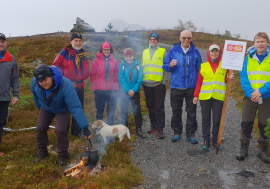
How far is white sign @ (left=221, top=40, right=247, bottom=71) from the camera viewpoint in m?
4.42

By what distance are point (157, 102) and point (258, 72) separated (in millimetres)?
2509

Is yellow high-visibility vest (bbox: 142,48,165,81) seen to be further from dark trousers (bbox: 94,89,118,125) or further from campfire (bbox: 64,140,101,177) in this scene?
campfire (bbox: 64,140,101,177)

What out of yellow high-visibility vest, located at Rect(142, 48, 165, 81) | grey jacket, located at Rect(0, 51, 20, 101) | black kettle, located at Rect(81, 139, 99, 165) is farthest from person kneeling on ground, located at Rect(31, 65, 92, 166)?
yellow high-visibility vest, located at Rect(142, 48, 165, 81)

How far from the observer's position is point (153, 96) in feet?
19.5

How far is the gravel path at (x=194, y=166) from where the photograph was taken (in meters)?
3.77

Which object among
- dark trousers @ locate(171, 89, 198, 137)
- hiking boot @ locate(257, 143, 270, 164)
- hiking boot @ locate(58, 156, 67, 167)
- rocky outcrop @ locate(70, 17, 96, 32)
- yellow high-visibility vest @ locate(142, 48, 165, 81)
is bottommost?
hiking boot @ locate(58, 156, 67, 167)

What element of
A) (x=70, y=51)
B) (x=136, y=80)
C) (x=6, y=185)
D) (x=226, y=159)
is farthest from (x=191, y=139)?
(x=6, y=185)

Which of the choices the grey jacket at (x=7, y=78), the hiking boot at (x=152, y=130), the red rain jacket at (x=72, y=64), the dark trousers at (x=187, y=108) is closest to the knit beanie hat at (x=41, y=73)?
the red rain jacket at (x=72, y=64)

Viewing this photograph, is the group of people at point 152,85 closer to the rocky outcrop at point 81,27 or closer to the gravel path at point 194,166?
the gravel path at point 194,166

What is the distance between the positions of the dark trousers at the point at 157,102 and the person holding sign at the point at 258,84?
2029mm

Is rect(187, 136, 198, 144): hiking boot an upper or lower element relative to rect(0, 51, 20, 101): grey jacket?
lower

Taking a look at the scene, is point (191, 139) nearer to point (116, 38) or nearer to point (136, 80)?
point (136, 80)

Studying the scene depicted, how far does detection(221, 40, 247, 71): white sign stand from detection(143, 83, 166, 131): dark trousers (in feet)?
5.76

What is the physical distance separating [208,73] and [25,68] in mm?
12000
